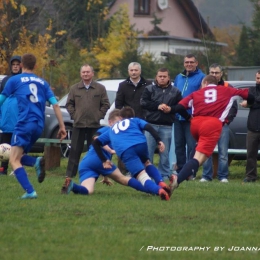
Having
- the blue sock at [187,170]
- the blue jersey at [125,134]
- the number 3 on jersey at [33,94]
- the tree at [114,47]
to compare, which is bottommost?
the tree at [114,47]

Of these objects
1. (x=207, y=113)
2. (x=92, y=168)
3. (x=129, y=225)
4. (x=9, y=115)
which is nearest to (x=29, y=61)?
(x=92, y=168)

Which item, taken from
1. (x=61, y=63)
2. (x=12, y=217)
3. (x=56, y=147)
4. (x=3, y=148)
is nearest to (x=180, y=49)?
(x=61, y=63)

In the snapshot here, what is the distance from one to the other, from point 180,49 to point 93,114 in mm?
40577

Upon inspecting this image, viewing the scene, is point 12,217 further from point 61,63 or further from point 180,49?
point 180,49

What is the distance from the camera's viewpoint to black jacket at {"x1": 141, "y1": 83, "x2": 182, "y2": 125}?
47.1 feet

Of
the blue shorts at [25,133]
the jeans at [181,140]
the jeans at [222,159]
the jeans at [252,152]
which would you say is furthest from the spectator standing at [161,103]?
the blue shorts at [25,133]

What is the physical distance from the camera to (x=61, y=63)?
122 feet

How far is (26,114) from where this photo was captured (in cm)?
1104

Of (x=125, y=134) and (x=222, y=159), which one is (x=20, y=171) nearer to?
(x=125, y=134)

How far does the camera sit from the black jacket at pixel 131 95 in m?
15.1

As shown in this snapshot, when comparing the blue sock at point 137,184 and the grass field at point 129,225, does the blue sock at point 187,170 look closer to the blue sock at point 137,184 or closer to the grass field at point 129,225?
the grass field at point 129,225

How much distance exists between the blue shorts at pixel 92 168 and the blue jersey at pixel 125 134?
508 millimetres

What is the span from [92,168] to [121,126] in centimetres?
92

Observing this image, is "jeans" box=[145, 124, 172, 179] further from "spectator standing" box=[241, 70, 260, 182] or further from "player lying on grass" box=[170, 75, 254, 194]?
"player lying on grass" box=[170, 75, 254, 194]
